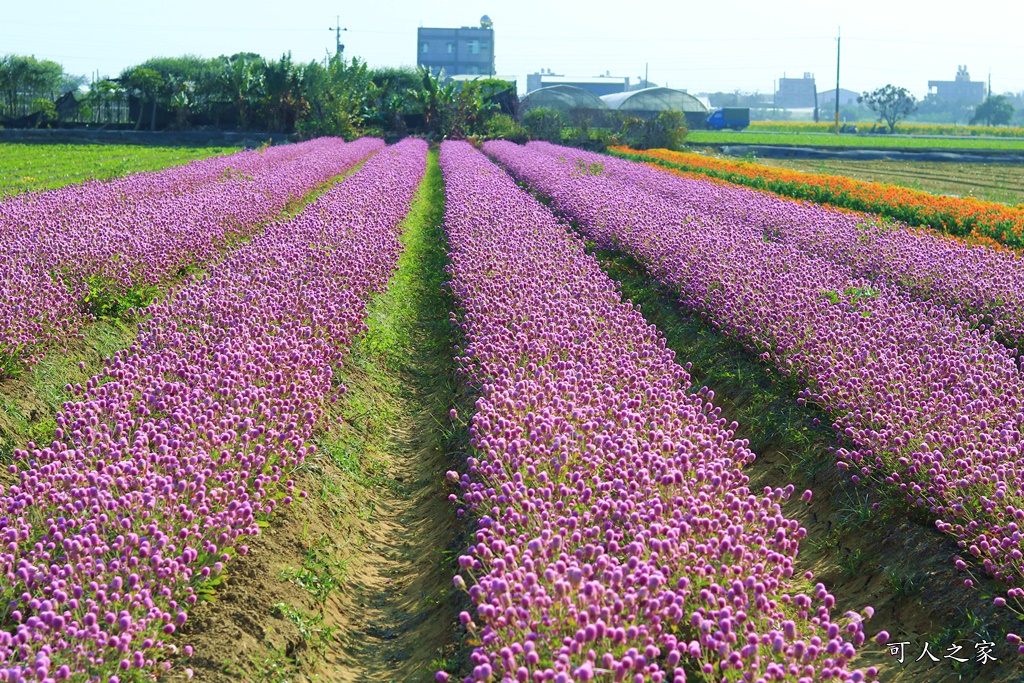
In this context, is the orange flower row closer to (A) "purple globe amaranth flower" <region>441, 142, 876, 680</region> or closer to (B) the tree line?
(A) "purple globe amaranth flower" <region>441, 142, 876, 680</region>

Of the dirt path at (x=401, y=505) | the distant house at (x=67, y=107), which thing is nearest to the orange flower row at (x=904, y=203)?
the dirt path at (x=401, y=505)

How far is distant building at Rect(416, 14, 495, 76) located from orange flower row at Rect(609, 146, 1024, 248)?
14263cm

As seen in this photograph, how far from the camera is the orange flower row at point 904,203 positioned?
1532 cm

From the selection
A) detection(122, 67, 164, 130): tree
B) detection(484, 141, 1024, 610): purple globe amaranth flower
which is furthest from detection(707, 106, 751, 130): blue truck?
detection(484, 141, 1024, 610): purple globe amaranth flower

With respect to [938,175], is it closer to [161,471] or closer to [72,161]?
[72,161]

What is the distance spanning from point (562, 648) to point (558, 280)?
691 cm

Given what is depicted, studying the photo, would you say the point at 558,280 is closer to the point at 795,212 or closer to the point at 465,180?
the point at 795,212

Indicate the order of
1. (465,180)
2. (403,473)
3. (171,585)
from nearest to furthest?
(171,585) → (403,473) → (465,180)

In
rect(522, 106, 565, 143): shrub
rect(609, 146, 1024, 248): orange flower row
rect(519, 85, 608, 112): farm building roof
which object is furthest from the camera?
rect(519, 85, 608, 112): farm building roof

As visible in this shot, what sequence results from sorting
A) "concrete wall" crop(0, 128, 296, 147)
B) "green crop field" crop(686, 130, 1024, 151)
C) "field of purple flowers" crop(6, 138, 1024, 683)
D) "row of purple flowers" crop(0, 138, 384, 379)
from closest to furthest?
"field of purple flowers" crop(6, 138, 1024, 683) < "row of purple flowers" crop(0, 138, 384, 379) < "concrete wall" crop(0, 128, 296, 147) < "green crop field" crop(686, 130, 1024, 151)

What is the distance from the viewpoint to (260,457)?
518 centimetres

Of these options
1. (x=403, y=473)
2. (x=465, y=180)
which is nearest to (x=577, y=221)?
(x=465, y=180)

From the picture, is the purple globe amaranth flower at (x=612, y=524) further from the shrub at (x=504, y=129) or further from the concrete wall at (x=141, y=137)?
the shrub at (x=504, y=129)

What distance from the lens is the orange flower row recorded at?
1532 cm
